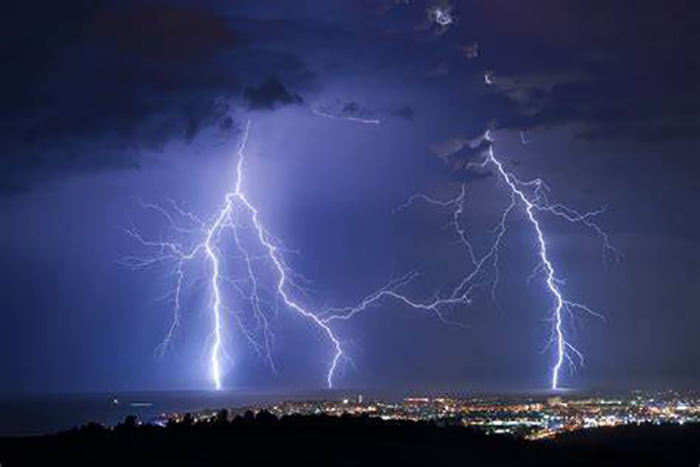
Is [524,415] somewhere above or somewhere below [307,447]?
below

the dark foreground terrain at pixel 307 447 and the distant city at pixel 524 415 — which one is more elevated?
the dark foreground terrain at pixel 307 447

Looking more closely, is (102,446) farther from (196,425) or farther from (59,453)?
(196,425)

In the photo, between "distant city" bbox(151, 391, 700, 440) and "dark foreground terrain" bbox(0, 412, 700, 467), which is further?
"distant city" bbox(151, 391, 700, 440)

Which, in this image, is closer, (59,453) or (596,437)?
(59,453)

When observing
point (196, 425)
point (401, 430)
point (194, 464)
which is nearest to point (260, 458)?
point (194, 464)

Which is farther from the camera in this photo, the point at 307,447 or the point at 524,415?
the point at 524,415

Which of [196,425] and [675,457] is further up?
[196,425]

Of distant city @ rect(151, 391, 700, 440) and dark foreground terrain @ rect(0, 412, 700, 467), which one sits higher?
dark foreground terrain @ rect(0, 412, 700, 467)

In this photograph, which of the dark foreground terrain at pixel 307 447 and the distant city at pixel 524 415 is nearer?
the dark foreground terrain at pixel 307 447
